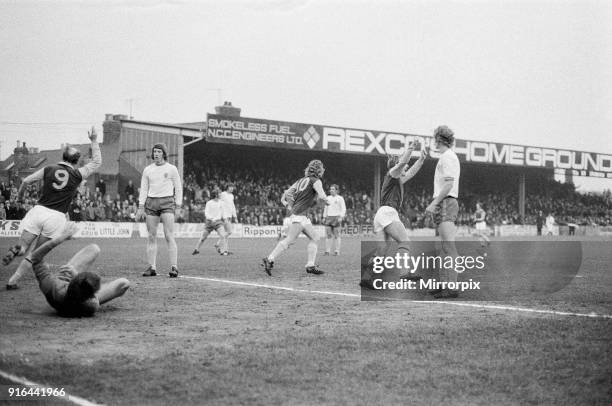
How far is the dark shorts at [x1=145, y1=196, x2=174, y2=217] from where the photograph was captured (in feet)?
39.7

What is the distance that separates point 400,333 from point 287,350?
132cm

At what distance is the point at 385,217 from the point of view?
1075cm

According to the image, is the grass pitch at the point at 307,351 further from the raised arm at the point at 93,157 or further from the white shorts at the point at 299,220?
the white shorts at the point at 299,220

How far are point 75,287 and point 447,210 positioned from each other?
201 inches

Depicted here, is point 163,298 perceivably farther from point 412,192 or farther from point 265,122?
point 412,192

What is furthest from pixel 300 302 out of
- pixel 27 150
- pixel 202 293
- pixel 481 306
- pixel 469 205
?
pixel 469 205

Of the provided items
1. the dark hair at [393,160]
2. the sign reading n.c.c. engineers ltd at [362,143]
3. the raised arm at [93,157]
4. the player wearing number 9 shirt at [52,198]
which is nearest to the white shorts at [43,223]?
the player wearing number 9 shirt at [52,198]

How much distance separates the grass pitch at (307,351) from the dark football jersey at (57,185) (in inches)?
48.6

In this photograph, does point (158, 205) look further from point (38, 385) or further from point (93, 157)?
point (38, 385)

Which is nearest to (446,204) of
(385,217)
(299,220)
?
(385,217)

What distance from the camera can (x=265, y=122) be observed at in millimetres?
44594

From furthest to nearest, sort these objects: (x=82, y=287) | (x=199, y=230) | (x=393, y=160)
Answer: (x=199, y=230)
(x=393, y=160)
(x=82, y=287)

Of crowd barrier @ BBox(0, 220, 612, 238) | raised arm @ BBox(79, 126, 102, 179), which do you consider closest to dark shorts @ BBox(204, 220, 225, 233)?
crowd barrier @ BBox(0, 220, 612, 238)

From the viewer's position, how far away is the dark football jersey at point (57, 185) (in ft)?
29.3
